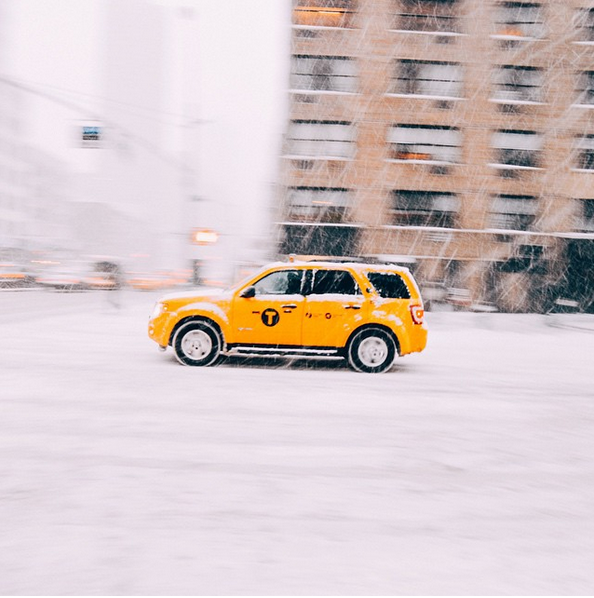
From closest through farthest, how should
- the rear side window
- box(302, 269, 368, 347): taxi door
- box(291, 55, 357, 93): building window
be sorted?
box(302, 269, 368, 347): taxi door
the rear side window
box(291, 55, 357, 93): building window

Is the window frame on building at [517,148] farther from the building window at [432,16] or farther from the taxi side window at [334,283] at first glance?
the taxi side window at [334,283]

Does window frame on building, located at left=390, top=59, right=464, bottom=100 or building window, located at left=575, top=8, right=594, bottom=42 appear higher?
building window, located at left=575, top=8, right=594, bottom=42

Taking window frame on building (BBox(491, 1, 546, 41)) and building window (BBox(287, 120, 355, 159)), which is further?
building window (BBox(287, 120, 355, 159))

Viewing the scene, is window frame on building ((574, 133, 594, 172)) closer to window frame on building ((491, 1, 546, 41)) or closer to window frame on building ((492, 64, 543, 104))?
window frame on building ((492, 64, 543, 104))

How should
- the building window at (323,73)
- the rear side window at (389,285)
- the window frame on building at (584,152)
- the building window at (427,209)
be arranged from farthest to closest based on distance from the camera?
the building window at (427,209)
the building window at (323,73)
the window frame on building at (584,152)
the rear side window at (389,285)

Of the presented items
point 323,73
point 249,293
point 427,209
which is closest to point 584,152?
point 427,209

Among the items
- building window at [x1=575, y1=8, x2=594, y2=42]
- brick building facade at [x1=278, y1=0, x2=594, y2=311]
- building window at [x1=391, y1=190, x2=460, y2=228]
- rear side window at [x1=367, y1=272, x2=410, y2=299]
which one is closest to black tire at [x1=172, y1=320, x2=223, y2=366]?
rear side window at [x1=367, y1=272, x2=410, y2=299]

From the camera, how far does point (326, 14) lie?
34.6 m

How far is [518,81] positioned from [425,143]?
5347 mm

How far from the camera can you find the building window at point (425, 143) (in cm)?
3466

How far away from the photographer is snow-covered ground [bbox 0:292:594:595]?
3.62 m

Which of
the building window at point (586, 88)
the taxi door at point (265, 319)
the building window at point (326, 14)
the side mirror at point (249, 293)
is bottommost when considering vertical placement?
the taxi door at point (265, 319)

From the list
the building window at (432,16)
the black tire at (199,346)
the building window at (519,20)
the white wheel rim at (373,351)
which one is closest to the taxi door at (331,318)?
the white wheel rim at (373,351)

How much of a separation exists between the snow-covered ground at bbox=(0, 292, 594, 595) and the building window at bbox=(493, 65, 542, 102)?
27260 mm
